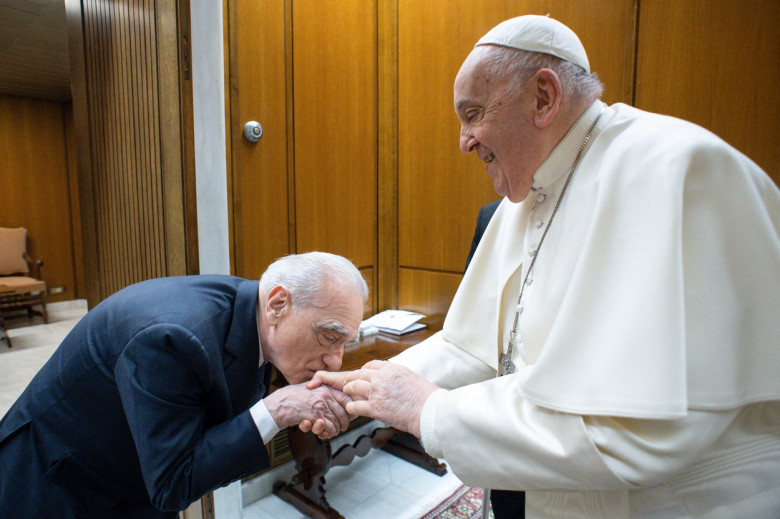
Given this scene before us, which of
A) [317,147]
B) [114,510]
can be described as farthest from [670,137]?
[317,147]

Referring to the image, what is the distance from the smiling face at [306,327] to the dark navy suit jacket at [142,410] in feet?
0.19

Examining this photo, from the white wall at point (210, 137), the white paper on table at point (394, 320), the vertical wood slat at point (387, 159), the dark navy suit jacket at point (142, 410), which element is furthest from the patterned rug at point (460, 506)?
the dark navy suit jacket at point (142, 410)

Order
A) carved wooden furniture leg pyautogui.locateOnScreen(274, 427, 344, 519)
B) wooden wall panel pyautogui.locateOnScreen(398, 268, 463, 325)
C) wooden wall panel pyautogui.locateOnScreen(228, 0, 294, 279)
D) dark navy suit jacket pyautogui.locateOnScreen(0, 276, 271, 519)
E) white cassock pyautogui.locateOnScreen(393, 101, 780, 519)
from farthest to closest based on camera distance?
wooden wall panel pyautogui.locateOnScreen(398, 268, 463, 325) < carved wooden furniture leg pyautogui.locateOnScreen(274, 427, 344, 519) < wooden wall panel pyautogui.locateOnScreen(228, 0, 294, 279) < dark navy suit jacket pyautogui.locateOnScreen(0, 276, 271, 519) < white cassock pyautogui.locateOnScreen(393, 101, 780, 519)

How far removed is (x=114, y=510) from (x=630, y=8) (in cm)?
324

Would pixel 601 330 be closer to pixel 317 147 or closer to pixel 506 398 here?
pixel 506 398

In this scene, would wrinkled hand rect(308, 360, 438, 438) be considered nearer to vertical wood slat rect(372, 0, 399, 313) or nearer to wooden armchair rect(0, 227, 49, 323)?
vertical wood slat rect(372, 0, 399, 313)

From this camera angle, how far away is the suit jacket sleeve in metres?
1.22

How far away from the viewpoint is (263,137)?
2.91 metres

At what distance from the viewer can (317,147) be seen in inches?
129

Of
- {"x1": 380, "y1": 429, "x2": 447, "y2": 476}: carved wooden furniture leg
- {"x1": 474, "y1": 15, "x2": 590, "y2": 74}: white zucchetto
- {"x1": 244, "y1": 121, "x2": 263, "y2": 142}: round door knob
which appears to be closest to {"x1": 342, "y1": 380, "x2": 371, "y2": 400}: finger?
{"x1": 474, "y1": 15, "x2": 590, "y2": 74}: white zucchetto

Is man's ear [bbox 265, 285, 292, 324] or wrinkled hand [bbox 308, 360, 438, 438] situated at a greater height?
man's ear [bbox 265, 285, 292, 324]

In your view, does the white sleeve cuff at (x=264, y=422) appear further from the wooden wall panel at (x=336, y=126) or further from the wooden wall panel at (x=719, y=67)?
the wooden wall panel at (x=719, y=67)

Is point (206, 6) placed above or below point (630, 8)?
below

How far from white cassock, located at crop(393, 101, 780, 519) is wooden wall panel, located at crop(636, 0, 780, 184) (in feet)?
5.32
